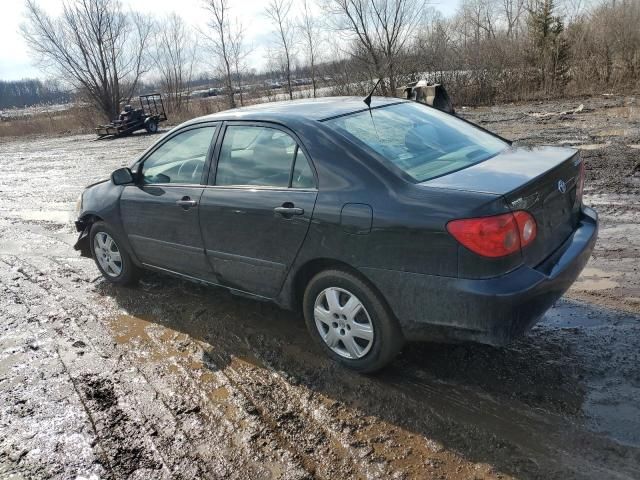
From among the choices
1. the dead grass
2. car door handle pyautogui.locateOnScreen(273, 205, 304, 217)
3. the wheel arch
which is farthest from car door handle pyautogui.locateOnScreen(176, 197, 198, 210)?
the dead grass

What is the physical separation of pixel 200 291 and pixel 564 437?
11.2 ft

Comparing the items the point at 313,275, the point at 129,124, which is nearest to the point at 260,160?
the point at 313,275

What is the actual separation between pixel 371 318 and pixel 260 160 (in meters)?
1.38

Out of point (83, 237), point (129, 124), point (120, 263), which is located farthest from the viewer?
point (129, 124)

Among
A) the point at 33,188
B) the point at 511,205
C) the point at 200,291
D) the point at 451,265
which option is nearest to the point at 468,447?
the point at 451,265

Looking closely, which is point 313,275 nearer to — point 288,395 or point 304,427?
point 288,395

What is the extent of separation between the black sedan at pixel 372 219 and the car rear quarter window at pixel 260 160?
0.01 metres

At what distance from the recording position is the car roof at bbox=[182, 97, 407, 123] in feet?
11.9

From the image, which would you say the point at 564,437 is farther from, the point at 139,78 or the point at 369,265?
the point at 139,78

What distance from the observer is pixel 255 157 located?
146 inches

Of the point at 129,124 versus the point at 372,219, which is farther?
the point at 129,124

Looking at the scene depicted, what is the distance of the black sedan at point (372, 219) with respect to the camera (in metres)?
2.71

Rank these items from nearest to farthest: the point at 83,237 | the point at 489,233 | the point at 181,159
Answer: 1. the point at 489,233
2. the point at 181,159
3. the point at 83,237

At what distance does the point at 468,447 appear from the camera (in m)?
2.65
